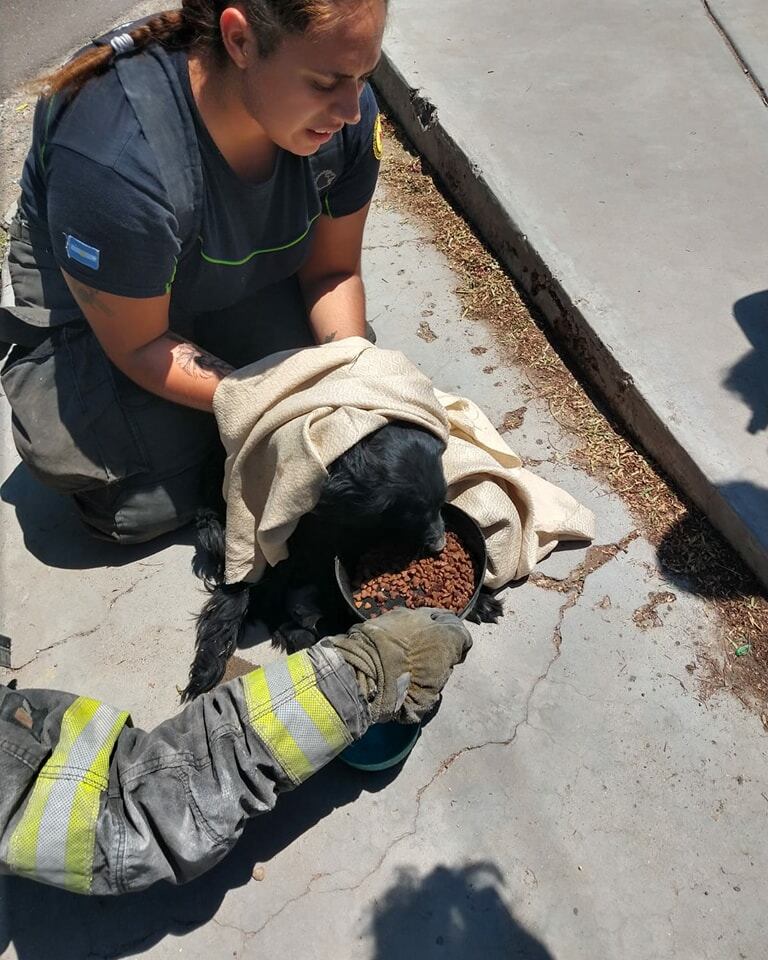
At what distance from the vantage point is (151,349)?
2.07 meters

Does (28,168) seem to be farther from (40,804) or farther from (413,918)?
(413,918)

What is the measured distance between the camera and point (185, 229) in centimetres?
191

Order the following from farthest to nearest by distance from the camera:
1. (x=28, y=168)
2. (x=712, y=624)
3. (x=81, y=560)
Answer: (x=81, y=560) → (x=712, y=624) → (x=28, y=168)

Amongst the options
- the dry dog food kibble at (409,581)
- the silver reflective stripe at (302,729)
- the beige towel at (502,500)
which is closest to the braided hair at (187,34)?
the beige towel at (502,500)

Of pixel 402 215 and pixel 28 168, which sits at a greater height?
pixel 28 168

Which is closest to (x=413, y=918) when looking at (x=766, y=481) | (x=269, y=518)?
(x=269, y=518)

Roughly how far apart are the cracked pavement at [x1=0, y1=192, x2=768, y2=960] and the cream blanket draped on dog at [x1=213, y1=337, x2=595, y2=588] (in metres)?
0.17

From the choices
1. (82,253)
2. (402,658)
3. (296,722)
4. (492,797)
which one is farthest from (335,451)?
(492,797)

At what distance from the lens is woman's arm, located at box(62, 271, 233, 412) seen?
193cm

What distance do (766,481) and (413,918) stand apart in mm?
1549

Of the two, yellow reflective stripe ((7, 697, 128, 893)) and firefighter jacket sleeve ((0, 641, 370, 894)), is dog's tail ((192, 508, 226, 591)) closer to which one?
firefighter jacket sleeve ((0, 641, 370, 894))

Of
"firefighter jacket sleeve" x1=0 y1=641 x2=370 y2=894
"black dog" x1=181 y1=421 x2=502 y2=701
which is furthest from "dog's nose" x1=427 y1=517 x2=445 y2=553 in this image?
"firefighter jacket sleeve" x1=0 y1=641 x2=370 y2=894

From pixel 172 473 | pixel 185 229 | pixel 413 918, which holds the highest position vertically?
pixel 185 229

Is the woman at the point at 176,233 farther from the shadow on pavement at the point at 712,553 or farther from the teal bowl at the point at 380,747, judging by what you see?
the shadow on pavement at the point at 712,553
